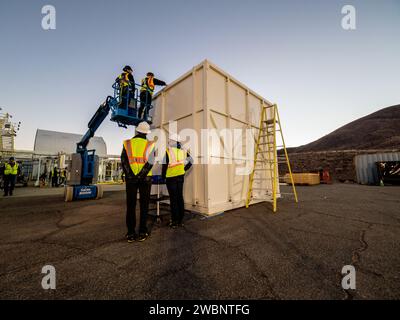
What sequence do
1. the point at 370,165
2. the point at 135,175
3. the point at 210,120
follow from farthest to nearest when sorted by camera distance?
the point at 370,165, the point at 210,120, the point at 135,175

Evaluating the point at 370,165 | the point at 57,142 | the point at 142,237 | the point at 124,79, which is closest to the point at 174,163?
the point at 142,237

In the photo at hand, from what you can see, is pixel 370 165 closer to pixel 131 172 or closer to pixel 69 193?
pixel 131 172

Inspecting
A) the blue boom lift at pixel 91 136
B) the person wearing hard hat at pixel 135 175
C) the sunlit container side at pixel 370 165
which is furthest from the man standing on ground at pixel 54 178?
the sunlit container side at pixel 370 165

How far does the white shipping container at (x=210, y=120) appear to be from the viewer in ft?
14.8

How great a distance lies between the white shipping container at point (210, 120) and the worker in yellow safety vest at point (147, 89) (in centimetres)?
35

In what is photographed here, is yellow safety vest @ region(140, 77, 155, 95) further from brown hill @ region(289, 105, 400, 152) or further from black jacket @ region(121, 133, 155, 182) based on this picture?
brown hill @ region(289, 105, 400, 152)

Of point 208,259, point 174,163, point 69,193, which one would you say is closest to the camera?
point 208,259

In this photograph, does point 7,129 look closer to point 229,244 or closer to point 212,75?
point 212,75

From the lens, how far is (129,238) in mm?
2820

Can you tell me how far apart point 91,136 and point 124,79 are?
9.98 ft

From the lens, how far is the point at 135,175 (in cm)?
286

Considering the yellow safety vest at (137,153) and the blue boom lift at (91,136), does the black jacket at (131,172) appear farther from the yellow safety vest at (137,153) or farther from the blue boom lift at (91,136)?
the blue boom lift at (91,136)

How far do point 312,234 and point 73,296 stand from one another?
138 inches
